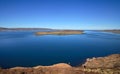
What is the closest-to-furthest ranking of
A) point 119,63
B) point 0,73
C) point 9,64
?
point 0,73 < point 119,63 < point 9,64

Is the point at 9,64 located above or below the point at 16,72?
below

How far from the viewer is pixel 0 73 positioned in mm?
15016

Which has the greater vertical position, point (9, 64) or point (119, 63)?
point (119, 63)

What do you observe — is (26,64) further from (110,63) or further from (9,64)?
(110,63)

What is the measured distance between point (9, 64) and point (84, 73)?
57.5 ft

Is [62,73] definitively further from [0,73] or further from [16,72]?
[0,73]

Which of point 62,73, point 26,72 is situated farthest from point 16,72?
point 62,73

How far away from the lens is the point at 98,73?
15.2m

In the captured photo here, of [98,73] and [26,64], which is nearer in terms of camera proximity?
[98,73]

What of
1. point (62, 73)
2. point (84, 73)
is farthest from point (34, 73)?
point (84, 73)

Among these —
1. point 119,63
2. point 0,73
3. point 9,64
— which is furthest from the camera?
point 9,64

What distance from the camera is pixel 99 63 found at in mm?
23125

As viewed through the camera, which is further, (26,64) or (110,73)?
(26,64)

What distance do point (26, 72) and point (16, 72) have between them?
36.3 inches
